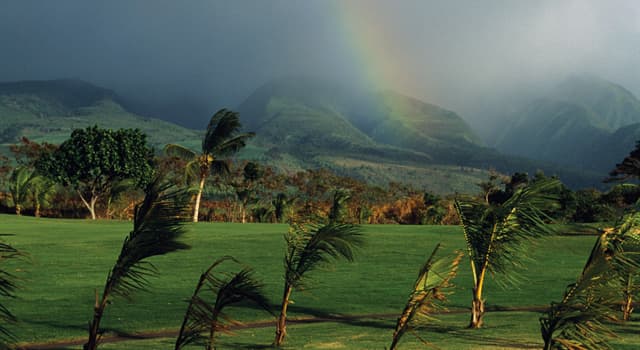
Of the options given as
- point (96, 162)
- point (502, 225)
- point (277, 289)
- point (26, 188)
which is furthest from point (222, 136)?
point (502, 225)

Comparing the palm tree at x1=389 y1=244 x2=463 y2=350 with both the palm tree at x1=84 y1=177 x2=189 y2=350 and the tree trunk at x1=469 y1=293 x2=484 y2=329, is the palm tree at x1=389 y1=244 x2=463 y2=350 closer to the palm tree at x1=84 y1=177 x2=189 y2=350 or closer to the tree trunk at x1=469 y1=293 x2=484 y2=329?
the palm tree at x1=84 y1=177 x2=189 y2=350

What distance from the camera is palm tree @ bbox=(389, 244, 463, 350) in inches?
268

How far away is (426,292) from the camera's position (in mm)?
7160

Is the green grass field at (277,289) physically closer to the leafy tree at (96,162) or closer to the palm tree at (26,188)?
the palm tree at (26,188)

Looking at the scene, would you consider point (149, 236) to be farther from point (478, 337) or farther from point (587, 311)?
point (478, 337)

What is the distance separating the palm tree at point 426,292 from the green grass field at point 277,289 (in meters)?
3.20

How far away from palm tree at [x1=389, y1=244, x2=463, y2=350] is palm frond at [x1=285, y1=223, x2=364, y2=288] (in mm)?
2367

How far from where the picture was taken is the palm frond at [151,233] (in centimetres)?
639

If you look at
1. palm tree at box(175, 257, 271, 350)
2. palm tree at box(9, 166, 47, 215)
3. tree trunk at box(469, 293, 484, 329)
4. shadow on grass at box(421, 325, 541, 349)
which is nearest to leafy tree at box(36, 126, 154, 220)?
palm tree at box(9, 166, 47, 215)

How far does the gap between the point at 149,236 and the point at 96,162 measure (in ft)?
130

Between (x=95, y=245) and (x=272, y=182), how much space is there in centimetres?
3449

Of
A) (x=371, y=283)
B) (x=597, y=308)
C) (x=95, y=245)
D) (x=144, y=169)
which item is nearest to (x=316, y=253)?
(x=597, y=308)

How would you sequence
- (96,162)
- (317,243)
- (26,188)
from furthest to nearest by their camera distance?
(96,162)
(26,188)
(317,243)

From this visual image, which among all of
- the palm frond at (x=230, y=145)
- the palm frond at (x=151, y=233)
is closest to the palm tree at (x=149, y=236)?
the palm frond at (x=151, y=233)
